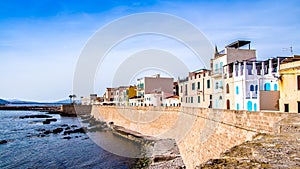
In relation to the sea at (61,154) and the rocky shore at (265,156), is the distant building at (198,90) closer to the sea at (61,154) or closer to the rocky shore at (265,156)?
the sea at (61,154)

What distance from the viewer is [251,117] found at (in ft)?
34.8

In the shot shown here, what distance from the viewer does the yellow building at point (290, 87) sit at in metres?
16.5

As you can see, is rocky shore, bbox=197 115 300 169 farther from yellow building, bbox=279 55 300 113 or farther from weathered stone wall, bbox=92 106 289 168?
yellow building, bbox=279 55 300 113

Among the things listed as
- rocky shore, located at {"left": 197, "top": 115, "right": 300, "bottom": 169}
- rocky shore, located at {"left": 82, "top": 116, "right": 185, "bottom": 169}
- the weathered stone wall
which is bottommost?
rocky shore, located at {"left": 82, "top": 116, "right": 185, "bottom": 169}

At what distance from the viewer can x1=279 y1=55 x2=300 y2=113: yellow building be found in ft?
54.0

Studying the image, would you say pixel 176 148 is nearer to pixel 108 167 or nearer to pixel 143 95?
pixel 108 167

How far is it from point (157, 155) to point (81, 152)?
35.1 feet

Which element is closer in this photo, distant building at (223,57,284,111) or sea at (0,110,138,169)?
distant building at (223,57,284,111)

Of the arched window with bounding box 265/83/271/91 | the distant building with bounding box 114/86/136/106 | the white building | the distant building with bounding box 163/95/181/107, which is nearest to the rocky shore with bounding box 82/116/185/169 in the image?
the arched window with bounding box 265/83/271/91

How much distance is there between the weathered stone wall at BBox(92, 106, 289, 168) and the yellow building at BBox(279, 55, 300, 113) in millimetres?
5382

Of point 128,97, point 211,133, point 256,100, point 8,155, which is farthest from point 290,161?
point 128,97

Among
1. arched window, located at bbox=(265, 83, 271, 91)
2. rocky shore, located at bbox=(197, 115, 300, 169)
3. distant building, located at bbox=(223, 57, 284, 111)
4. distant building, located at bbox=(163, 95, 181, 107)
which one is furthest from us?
distant building, located at bbox=(163, 95, 181, 107)

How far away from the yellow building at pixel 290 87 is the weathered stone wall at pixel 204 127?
5.38m

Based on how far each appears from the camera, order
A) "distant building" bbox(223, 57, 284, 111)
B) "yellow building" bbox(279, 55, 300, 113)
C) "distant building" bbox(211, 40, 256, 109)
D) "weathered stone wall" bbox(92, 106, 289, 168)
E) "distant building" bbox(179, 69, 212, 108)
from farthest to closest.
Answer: "distant building" bbox(179, 69, 212, 108) < "distant building" bbox(211, 40, 256, 109) < "distant building" bbox(223, 57, 284, 111) < "yellow building" bbox(279, 55, 300, 113) < "weathered stone wall" bbox(92, 106, 289, 168)
